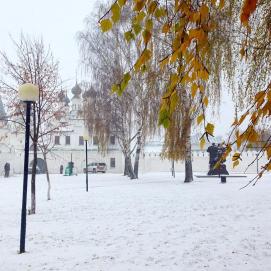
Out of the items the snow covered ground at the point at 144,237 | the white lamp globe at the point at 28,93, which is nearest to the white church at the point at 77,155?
the snow covered ground at the point at 144,237

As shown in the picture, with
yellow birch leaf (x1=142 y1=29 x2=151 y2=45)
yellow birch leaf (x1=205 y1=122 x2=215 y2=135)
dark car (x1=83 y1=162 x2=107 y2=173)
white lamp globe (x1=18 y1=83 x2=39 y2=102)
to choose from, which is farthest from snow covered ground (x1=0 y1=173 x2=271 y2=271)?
dark car (x1=83 y1=162 x2=107 y2=173)

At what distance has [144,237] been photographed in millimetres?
8016

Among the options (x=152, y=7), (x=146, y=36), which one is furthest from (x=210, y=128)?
(x=152, y=7)

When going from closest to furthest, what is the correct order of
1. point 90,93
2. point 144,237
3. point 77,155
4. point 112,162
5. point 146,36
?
point 146,36
point 144,237
point 90,93
point 112,162
point 77,155

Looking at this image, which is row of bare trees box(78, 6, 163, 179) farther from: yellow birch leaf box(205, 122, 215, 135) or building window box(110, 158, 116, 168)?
building window box(110, 158, 116, 168)

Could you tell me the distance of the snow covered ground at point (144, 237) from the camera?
6.16 meters

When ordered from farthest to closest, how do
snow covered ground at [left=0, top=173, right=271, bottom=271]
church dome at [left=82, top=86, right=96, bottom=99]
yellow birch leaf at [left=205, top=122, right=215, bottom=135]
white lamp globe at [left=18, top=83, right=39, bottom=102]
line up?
church dome at [left=82, top=86, right=96, bottom=99]
white lamp globe at [left=18, top=83, right=39, bottom=102]
snow covered ground at [left=0, top=173, right=271, bottom=271]
yellow birch leaf at [left=205, top=122, right=215, bottom=135]

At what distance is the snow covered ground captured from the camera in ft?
20.2

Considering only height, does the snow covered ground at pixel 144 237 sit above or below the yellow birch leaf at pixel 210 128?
below

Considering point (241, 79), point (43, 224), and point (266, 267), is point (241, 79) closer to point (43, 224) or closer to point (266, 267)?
point (266, 267)

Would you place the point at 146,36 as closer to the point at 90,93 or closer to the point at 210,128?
the point at 210,128

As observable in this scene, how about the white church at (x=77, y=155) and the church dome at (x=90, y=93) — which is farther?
the white church at (x=77, y=155)

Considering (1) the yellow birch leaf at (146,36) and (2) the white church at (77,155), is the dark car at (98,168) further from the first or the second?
(1) the yellow birch leaf at (146,36)

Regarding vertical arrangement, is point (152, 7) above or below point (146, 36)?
above
